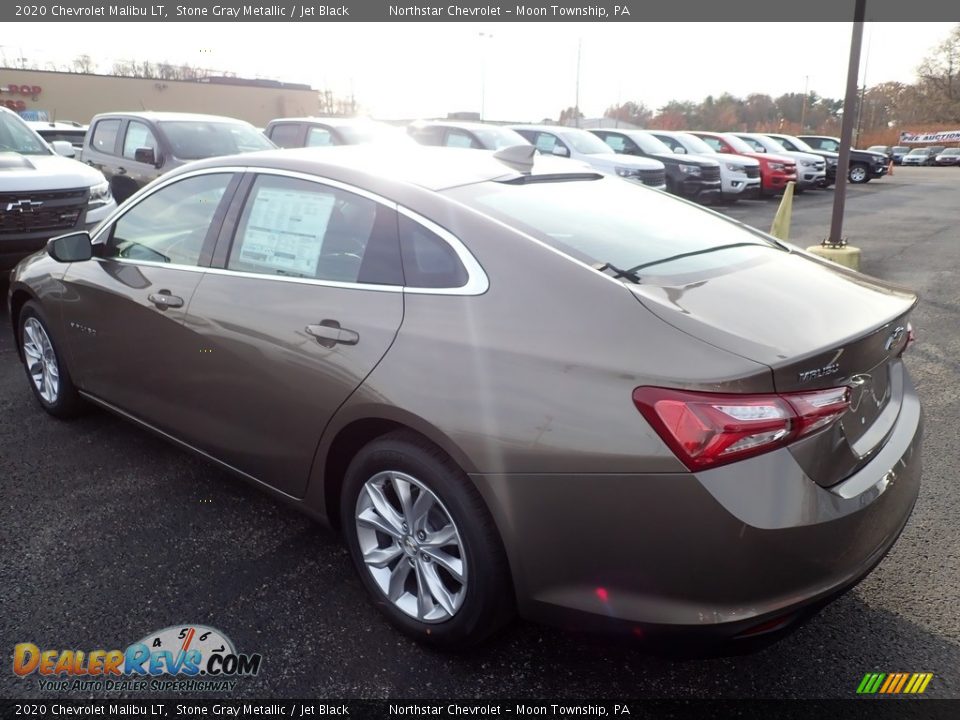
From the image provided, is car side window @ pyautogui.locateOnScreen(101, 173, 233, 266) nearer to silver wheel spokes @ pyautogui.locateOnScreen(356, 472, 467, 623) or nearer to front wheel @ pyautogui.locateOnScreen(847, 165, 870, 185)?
silver wheel spokes @ pyautogui.locateOnScreen(356, 472, 467, 623)

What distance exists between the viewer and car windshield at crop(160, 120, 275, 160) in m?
9.73

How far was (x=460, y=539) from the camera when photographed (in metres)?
2.32

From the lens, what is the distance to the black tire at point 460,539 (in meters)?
2.27

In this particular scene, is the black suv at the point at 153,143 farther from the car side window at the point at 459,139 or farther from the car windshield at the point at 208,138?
the car side window at the point at 459,139

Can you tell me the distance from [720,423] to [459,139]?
40.6 feet

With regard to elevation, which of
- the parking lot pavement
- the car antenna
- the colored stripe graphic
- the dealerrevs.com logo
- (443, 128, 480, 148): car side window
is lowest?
the dealerrevs.com logo

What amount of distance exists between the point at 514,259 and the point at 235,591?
1659 millimetres

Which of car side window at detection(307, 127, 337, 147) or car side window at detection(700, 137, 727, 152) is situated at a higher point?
car side window at detection(700, 137, 727, 152)

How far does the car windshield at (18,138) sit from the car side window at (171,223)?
5.16m

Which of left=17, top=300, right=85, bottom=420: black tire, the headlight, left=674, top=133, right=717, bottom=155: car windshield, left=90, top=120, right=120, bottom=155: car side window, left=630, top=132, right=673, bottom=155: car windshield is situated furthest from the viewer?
left=674, top=133, right=717, bottom=155: car windshield

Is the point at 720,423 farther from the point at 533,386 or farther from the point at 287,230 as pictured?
the point at 287,230

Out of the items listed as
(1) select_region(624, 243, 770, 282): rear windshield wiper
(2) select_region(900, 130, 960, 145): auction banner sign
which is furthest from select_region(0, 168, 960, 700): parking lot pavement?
(2) select_region(900, 130, 960, 145): auction banner sign

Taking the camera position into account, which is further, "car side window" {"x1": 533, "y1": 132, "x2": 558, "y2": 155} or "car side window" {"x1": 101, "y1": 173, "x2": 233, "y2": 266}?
"car side window" {"x1": 533, "y1": 132, "x2": 558, "y2": 155}

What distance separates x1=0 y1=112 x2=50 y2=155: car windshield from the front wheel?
84.1 feet
